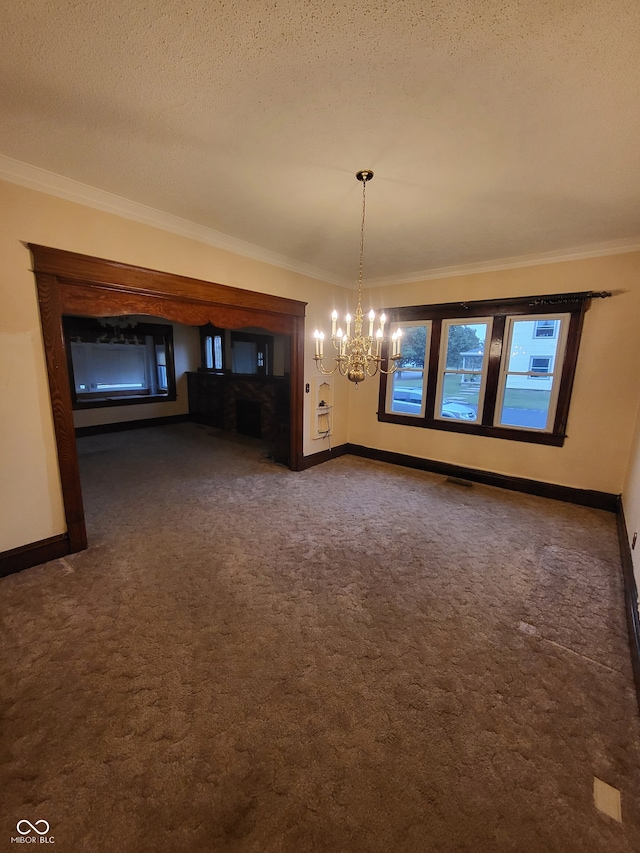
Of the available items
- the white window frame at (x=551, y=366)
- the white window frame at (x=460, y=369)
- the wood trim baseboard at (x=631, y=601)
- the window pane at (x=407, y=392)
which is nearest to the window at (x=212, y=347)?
the window pane at (x=407, y=392)

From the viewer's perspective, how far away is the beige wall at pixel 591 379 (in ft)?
11.2

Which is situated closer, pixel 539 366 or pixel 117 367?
pixel 539 366

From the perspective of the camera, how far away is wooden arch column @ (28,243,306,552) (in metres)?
2.44

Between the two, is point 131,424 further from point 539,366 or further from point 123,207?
point 539,366

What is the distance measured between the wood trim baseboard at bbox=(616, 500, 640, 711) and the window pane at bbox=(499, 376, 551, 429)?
1322 mm

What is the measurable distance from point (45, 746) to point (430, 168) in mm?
3530

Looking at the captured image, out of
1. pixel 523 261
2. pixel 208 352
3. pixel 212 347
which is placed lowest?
pixel 208 352

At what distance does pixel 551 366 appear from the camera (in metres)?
3.85

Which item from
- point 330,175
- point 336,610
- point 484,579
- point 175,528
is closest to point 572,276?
point 330,175

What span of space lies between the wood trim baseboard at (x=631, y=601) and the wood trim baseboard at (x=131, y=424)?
7694 mm

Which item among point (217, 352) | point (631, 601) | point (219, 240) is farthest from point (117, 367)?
point (631, 601)

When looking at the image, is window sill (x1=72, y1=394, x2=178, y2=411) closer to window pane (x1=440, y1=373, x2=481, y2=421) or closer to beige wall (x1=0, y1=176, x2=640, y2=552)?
beige wall (x1=0, y1=176, x2=640, y2=552)

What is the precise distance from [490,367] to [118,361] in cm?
681

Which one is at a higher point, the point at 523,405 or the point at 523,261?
the point at 523,261
